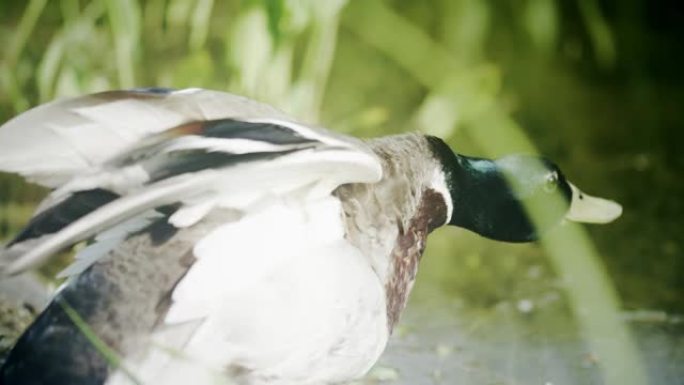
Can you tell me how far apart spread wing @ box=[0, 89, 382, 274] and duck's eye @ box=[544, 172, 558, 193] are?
2.04ft

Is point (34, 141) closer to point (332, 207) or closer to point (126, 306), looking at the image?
point (126, 306)

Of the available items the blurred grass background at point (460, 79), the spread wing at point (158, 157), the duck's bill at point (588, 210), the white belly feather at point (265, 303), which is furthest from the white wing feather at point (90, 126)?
the duck's bill at point (588, 210)

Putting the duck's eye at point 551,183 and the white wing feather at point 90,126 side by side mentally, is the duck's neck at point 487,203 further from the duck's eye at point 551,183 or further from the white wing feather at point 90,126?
the white wing feather at point 90,126

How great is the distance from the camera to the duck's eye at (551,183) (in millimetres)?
2332

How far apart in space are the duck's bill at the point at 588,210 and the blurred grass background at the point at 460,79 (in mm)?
169

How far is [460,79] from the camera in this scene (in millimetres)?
2488

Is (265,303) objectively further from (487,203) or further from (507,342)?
(507,342)

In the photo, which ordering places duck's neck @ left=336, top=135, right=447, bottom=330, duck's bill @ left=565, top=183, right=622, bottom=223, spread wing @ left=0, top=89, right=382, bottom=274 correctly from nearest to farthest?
spread wing @ left=0, top=89, right=382, bottom=274
duck's neck @ left=336, top=135, right=447, bottom=330
duck's bill @ left=565, top=183, right=622, bottom=223

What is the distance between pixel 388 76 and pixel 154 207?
2.62 m

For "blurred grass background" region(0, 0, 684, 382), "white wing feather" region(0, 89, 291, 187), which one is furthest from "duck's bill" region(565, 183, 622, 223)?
"white wing feather" region(0, 89, 291, 187)

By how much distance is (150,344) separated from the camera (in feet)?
5.55

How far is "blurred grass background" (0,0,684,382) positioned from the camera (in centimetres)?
256

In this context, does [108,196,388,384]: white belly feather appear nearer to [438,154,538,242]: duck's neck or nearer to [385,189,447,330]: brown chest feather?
[385,189,447,330]: brown chest feather

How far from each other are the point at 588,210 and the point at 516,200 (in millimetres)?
156
